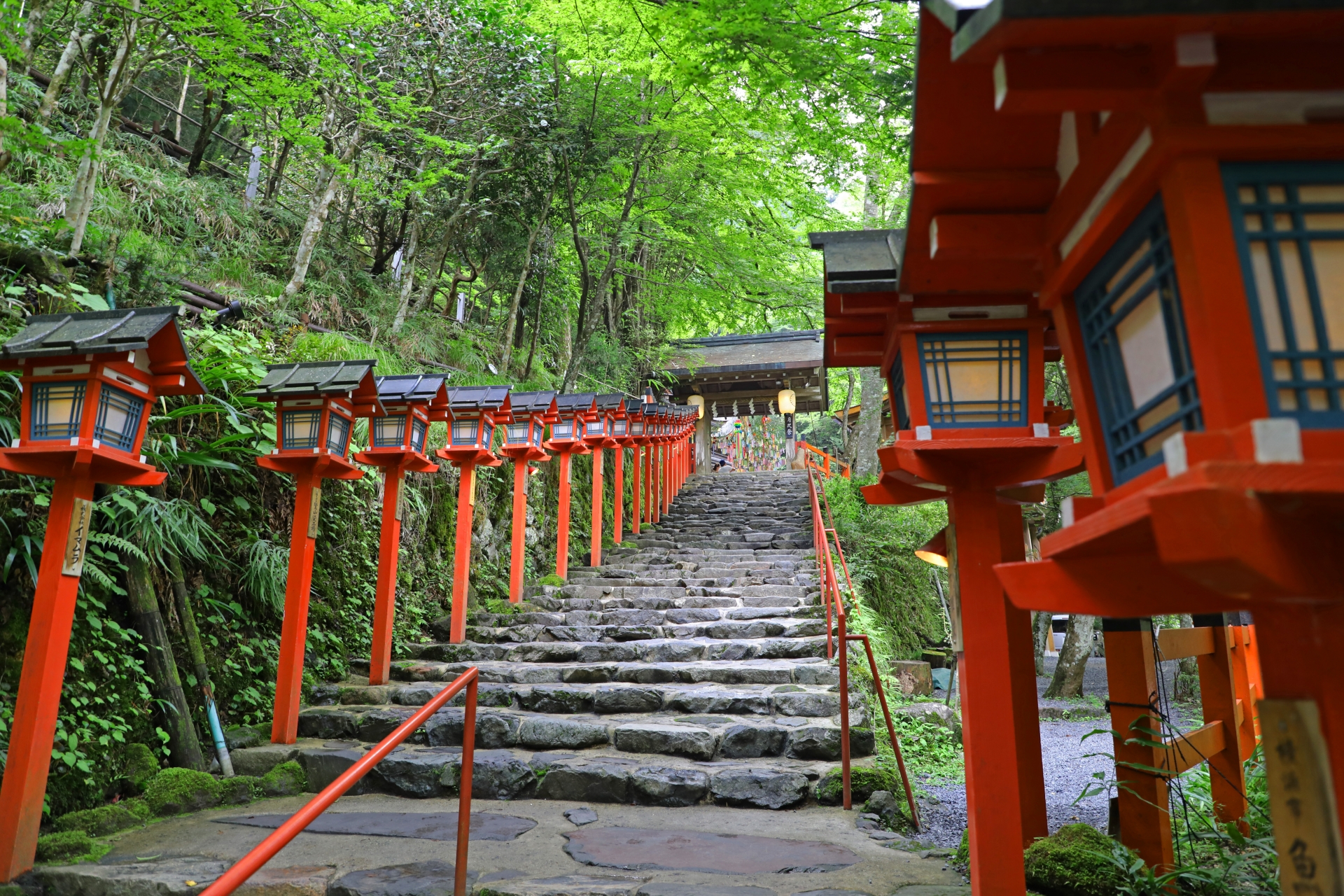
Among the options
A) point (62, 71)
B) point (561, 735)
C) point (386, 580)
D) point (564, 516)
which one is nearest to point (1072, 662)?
point (564, 516)

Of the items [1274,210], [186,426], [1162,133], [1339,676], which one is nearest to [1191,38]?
[1162,133]

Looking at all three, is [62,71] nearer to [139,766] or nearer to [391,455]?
[391,455]

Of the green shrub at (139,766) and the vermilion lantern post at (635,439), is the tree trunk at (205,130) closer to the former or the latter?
the vermilion lantern post at (635,439)

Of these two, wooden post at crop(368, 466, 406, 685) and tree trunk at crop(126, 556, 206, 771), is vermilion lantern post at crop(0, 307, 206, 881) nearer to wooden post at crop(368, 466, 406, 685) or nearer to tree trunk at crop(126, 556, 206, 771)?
tree trunk at crop(126, 556, 206, 771)

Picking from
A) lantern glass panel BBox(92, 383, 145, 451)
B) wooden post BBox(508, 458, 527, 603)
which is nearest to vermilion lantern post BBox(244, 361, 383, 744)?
lantern glass panel BBox(92, 383, 145, 451)

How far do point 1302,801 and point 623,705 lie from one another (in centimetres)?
538

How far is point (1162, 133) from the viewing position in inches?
52.1

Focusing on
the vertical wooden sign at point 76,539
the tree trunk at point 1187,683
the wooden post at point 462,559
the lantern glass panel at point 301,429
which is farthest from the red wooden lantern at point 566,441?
the tree trunk at point 1187,683

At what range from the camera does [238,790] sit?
4.89m

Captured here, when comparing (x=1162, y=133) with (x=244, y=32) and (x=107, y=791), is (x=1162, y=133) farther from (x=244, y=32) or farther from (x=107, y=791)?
(x=244, y=32)

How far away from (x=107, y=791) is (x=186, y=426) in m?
2.51

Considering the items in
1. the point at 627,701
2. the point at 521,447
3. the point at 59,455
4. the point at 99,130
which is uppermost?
the point at 99,130

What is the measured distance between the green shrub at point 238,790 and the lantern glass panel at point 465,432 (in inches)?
136

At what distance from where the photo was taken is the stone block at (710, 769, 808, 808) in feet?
16.0
